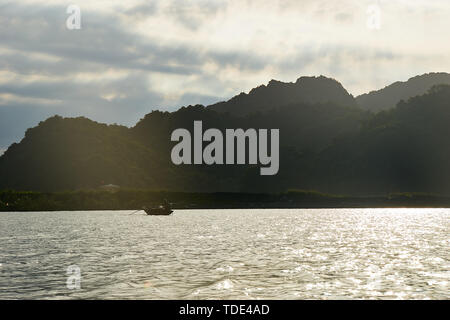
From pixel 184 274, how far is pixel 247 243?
37.1 meters

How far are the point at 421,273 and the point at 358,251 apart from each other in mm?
24140

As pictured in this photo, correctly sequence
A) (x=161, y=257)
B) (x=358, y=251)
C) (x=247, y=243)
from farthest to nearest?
(x=247, y=243)
(x=358, y=251)
(x=161, y=257)

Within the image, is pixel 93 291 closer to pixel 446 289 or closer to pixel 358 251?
pixel 446 289

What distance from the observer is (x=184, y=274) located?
45.6 metres

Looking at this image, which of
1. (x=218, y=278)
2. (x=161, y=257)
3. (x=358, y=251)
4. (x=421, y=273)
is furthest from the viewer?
(x=358, y=251)

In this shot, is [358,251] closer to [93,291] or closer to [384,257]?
[384,257]

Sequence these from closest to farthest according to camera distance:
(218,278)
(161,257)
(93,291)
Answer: (93,291)
(218,278)
(161,257)
